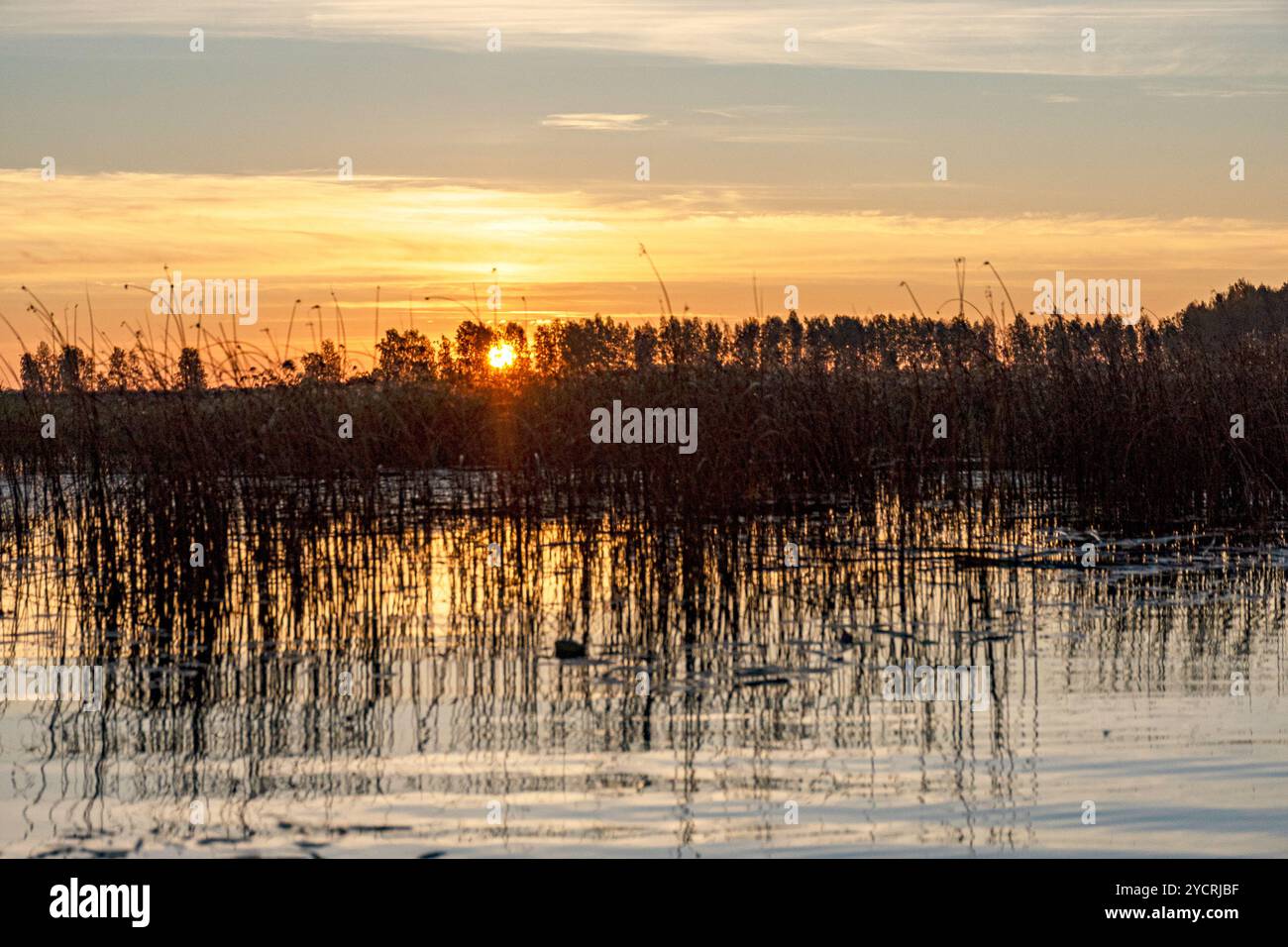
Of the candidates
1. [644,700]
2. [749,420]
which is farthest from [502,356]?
[644,700]

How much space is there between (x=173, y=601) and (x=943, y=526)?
5.40 metres

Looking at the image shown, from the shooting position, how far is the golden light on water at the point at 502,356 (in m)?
10.8

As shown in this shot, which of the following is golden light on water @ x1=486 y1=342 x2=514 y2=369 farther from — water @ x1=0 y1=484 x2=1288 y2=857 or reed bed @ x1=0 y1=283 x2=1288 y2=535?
water @ x1=0 y1=484 x2=1288 y2=857

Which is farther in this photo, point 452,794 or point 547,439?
point 547,439

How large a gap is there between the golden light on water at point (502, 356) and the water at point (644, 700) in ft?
8.19

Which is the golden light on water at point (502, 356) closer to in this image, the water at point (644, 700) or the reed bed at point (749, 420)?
the reed bed at point (749, 420)

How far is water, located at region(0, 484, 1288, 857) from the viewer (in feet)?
12.3

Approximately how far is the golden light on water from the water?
2496 millimetres

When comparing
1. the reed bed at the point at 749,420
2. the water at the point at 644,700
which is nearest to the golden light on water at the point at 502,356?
the reed bed at the point at 749,420

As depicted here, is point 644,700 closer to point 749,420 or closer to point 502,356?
point 749,420

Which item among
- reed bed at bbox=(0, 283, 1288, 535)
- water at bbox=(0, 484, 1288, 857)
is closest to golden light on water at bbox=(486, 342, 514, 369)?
reed bed at bbox=(0, 283, 1288, 535)
